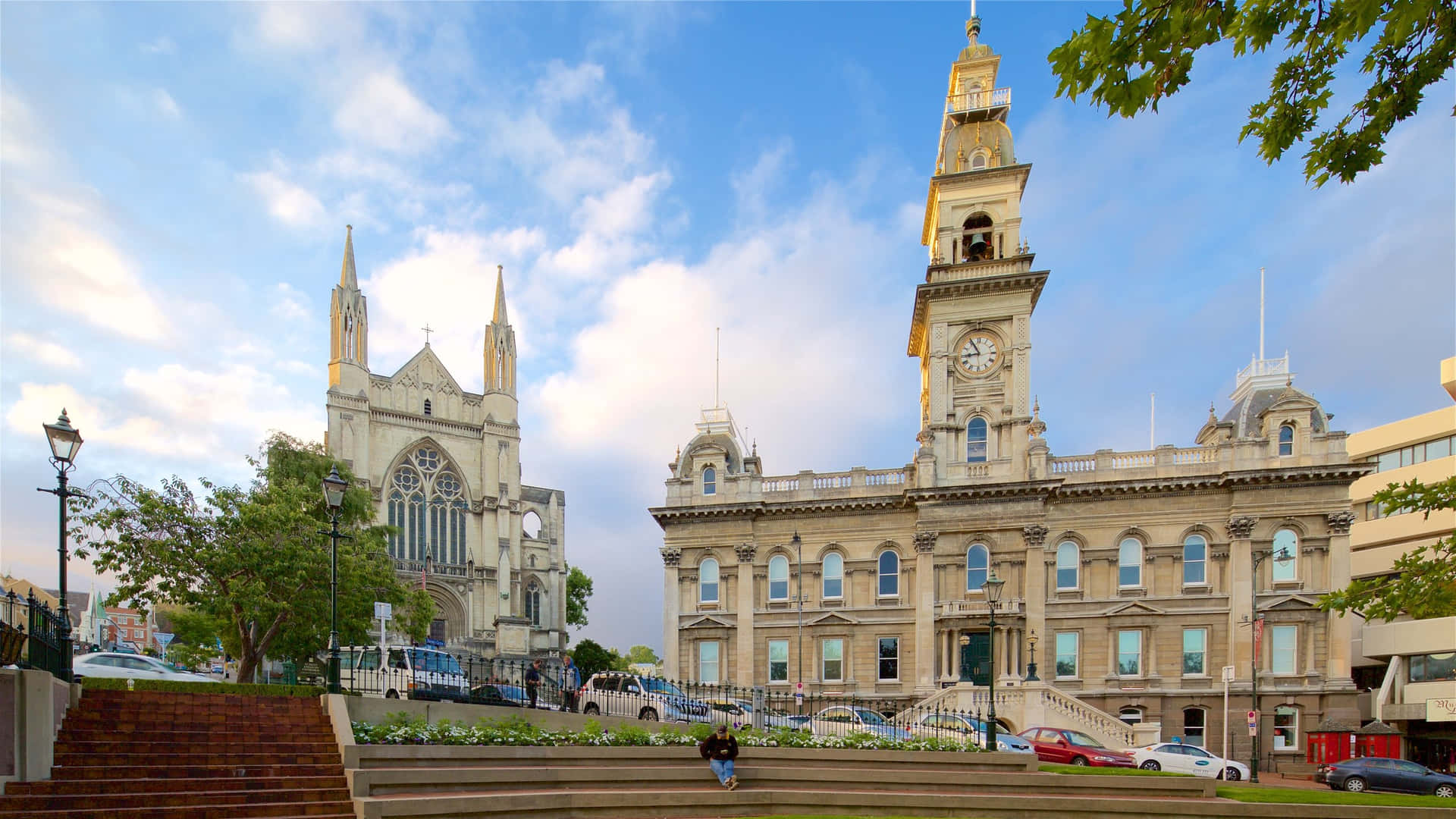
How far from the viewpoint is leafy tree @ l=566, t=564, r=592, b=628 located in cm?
8825

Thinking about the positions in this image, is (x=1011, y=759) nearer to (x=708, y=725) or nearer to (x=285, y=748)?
(x=708, y=725)

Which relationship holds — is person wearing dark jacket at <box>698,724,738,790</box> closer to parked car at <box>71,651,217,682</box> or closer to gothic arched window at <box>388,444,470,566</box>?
parked car at <box>71,651,217,682</box>

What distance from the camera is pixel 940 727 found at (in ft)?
81.9

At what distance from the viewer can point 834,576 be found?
137 ft

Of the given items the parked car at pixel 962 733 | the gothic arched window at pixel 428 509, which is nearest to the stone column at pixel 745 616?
the parked car at pixel 962 733

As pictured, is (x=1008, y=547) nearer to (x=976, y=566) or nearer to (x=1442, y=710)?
(x=976, y=566)

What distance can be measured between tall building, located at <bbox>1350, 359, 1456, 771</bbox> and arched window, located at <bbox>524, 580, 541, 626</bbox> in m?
51.6

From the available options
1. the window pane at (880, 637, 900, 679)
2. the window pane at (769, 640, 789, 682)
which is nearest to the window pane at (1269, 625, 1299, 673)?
the window pane at (880, 637, 900, 679)

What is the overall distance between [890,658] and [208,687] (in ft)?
90.0

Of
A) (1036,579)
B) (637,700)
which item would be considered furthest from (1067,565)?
(637,700)

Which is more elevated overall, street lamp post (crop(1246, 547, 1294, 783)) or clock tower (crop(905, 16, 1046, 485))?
clock tower (crop(905, 16, 1046, 485))

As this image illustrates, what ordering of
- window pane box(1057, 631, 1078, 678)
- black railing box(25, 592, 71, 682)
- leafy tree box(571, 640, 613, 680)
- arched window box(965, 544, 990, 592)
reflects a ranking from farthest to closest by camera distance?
leafy tree box(571, 640, 613, 680) < arched window box(965, 544, 990, 592) < window pane box(1057, 631, 1078, 678) < black railing box(25, 592, 71, 682)

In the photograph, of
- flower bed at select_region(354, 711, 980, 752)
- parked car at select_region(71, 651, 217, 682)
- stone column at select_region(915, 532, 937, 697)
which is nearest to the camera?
flower bed at select_region(354, 711, 980, 752)

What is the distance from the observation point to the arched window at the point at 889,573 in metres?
41.0
